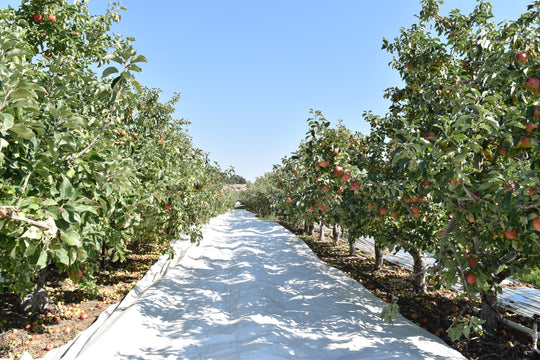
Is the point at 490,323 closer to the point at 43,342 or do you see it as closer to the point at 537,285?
the point at 537,285

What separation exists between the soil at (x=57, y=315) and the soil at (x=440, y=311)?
15.6 ft

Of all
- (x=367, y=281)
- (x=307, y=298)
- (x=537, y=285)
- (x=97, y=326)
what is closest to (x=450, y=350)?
(x=307, y=298)

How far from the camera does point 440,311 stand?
508cm

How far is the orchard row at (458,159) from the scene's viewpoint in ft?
8.27

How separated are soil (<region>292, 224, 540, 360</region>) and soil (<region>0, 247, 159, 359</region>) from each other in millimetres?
4747

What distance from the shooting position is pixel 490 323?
170 inches

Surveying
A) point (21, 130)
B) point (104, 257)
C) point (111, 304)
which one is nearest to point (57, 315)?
point (111, 304)

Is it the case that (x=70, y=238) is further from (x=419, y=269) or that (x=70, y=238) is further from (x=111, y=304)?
(x=419, y=269)

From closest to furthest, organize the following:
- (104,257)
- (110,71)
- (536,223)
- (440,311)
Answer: (110,71) → (536,223) → (440,311) → (104,257)

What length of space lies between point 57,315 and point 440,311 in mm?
6675

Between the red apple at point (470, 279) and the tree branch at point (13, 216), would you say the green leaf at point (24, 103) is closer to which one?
the tree branch at point (13, 216)

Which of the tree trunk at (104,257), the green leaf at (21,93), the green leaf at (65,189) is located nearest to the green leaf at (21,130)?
the green leaf at (21,93)

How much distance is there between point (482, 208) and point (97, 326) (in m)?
5.21

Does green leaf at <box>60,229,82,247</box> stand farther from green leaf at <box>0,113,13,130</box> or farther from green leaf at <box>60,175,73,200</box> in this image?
green leaf at <box>0,113,13,130</box>
